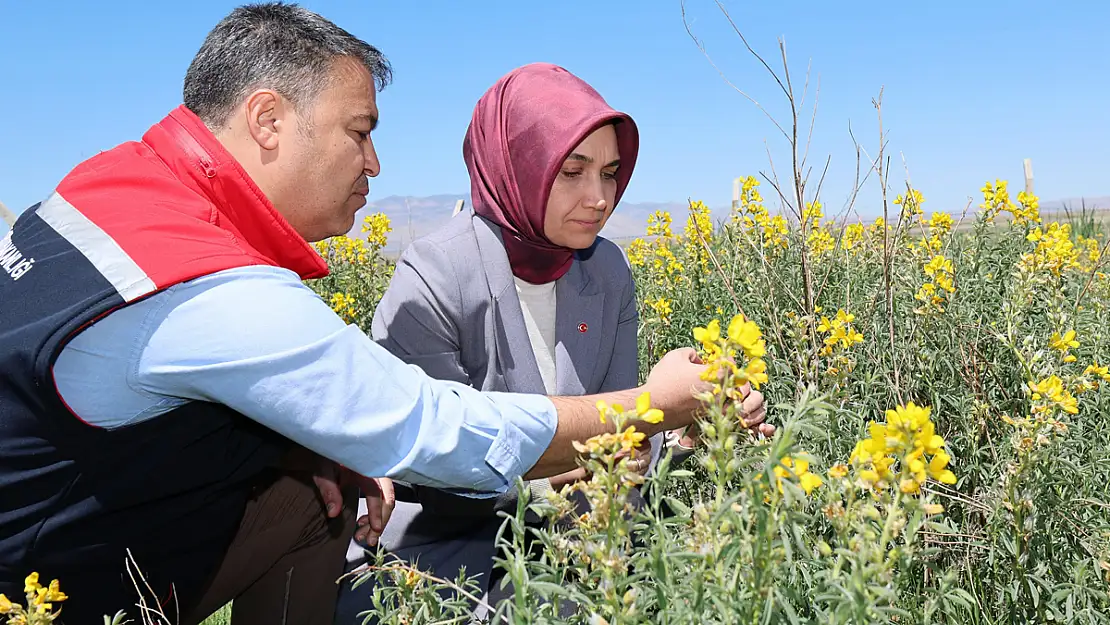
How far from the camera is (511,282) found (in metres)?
2.55

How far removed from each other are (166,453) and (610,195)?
56.4 inches

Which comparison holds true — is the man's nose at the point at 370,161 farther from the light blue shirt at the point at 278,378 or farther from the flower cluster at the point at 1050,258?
the flower cluster at the point at 1050,258

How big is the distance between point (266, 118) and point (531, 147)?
Answer: 2.94ft

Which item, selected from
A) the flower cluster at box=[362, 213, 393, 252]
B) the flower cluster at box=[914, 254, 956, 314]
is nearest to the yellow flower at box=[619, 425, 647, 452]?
the flower cluster at box=[914, 254, 956, 314]

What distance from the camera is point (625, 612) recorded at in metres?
1.06

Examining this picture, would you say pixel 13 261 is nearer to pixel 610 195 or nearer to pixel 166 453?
pixel 166 453

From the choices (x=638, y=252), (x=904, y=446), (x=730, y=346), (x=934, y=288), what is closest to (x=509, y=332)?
(x=934, y=288)

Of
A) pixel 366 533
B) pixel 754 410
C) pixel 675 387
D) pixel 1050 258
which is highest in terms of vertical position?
pixel 1050 258

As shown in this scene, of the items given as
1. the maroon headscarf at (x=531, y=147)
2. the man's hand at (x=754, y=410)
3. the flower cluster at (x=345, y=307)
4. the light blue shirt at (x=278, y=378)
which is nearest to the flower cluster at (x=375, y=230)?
the flower cluster at (x=345, y=307)

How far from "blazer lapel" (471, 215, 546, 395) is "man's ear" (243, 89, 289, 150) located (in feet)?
2.81

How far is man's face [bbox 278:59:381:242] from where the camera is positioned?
1798mm

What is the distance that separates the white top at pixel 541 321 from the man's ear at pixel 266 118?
0.98m

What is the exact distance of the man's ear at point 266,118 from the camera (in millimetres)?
1774

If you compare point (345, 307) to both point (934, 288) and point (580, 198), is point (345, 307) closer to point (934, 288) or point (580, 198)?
point (580, 198)
